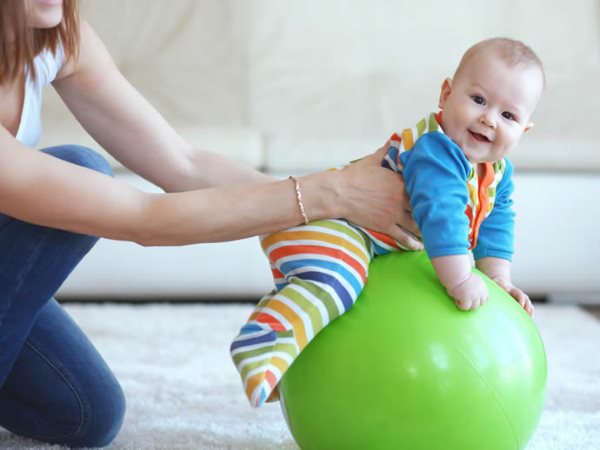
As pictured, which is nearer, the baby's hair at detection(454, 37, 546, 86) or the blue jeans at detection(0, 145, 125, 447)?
the baby's hair at detection(454, 37, 546, 86)

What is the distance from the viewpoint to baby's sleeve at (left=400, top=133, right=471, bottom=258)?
4.36 feet

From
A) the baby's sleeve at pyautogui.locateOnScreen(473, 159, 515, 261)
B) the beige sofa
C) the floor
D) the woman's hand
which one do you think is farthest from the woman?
the floor

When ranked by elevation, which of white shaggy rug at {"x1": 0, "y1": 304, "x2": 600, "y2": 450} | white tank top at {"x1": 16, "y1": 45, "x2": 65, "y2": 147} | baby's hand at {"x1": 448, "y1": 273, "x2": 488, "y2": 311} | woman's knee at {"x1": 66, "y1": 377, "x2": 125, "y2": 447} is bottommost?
white shaggy rug at {"x1": 0, "y1": 304, "x2": 600, "y2": 450}

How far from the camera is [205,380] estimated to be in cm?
211

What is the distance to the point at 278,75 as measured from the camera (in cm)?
335

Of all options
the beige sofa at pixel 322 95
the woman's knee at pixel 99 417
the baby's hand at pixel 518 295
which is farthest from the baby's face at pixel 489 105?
the beige sofa at pixel 322 95

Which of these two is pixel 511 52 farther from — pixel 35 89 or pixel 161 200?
pixel 35 89

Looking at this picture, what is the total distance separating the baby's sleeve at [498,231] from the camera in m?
1.59

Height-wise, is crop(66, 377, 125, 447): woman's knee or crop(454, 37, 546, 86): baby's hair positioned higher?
crop(454, 37, 546, 86): baby's hair

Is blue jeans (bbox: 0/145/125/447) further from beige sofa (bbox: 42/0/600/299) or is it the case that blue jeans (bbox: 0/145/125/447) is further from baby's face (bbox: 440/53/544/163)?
beige sofa (bbox: 42/0/600/299)

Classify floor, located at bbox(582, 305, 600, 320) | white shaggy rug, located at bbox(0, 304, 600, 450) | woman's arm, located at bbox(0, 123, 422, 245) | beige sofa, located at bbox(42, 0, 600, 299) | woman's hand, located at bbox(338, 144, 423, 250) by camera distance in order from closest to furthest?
woman's arm, located at bbox(0, 123, 422, 245), woman's hand, located at bbox(338, 144, 423, 250), white shaggy rug, located at bbox(0, 304, 600, 450), beige sofa, located at bbox(42, 0, 600, 299), floor, located at bbox(582, 305, 600, 320)

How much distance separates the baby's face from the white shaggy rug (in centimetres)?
59

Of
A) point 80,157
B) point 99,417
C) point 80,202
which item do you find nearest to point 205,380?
point 99,417

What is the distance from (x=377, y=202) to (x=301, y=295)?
0.19m
